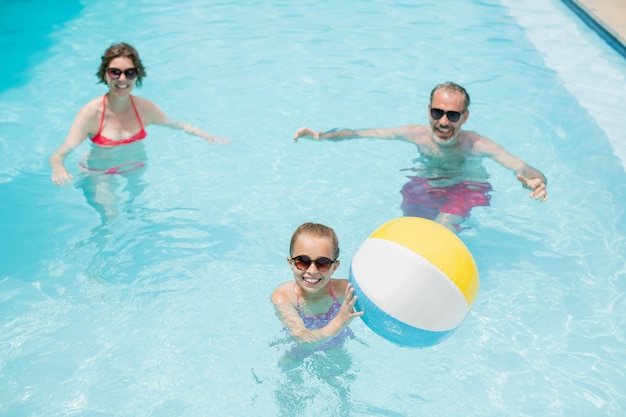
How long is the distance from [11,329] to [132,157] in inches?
68.9

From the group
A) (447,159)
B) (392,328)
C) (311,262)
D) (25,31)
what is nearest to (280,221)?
(447,159)

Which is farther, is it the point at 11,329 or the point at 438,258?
the point at 11,329

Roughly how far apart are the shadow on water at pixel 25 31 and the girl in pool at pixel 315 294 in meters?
6.00

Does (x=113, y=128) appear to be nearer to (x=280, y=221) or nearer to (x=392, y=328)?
(x=280, y=221)

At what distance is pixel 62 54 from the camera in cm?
951

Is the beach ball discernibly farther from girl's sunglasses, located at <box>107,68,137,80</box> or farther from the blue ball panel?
girl's sunglasses, located at <box>107,68,137,80</box>

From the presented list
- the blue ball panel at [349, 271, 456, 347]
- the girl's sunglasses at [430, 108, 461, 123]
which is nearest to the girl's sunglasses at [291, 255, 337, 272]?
the blue ball panel at [349, 271, 456, 347]

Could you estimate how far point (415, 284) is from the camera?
3.36m

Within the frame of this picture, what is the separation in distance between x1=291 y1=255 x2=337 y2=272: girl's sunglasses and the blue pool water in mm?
792

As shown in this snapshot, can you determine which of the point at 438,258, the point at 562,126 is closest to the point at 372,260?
the point at 438,258

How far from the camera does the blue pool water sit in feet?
14.2

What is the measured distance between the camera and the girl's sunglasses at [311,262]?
363cm

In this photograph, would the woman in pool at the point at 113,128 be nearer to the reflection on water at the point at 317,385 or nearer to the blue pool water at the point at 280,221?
the blue pool water at the point at 280,221

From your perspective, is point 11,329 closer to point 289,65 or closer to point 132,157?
point 132,157
